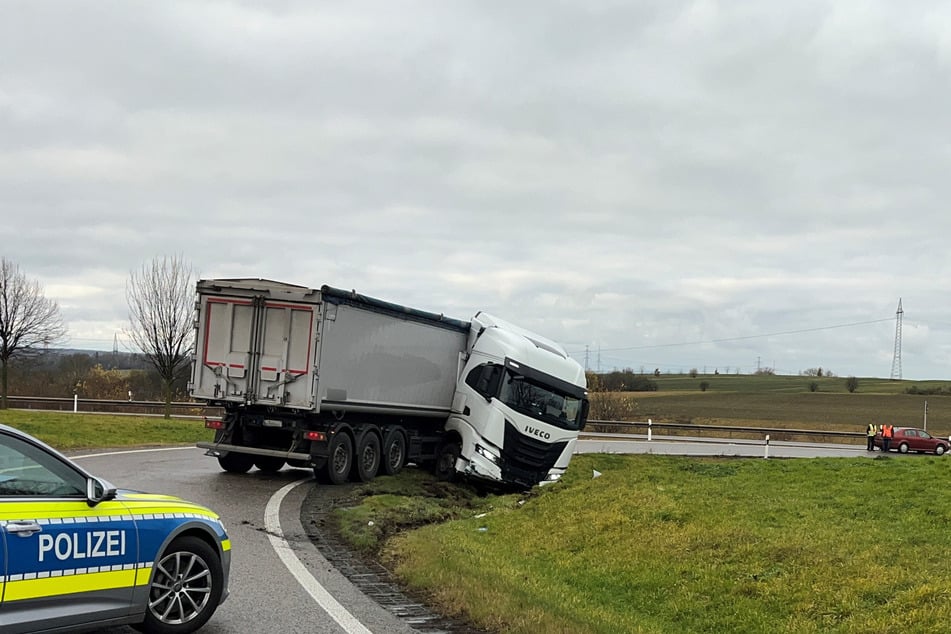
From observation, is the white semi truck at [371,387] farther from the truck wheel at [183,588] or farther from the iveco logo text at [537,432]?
the truck wheel at [183,588]

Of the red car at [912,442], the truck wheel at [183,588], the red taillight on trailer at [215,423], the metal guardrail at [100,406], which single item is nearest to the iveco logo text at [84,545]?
the truck wheel at [183,588]

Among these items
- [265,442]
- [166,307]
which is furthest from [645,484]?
[166,307]

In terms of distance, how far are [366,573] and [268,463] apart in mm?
9177

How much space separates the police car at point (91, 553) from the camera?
4.97 meters

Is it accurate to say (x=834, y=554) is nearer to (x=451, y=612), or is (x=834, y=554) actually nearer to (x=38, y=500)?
(x=451, y=612)

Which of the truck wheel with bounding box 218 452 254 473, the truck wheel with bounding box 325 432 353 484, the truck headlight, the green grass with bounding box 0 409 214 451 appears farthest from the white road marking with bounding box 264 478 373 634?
the green grass with bounding box 0 409 214 451

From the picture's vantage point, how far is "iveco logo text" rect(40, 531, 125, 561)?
511 centimetres

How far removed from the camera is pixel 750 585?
8719 millimetres

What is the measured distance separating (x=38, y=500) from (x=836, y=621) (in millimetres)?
5878

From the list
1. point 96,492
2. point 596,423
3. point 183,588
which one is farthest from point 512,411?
point 596,423

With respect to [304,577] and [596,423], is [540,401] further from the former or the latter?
[596,423]

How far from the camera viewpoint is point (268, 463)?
17750 millimetres

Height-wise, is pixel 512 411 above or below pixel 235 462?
above

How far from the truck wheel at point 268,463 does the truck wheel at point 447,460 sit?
11.1 ft
